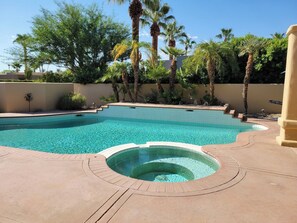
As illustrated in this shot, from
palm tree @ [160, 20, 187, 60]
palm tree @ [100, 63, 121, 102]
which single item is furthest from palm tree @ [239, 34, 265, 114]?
palm tree @ [160, 20, 187, 60]

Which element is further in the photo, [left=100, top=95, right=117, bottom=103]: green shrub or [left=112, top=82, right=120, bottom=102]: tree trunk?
[left=100, top=95, right=117, bottom=103]: green shrub

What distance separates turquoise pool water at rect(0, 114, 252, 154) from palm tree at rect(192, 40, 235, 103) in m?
4.36

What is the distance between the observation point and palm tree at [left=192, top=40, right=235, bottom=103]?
522 inches

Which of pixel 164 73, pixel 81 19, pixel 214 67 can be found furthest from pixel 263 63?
pixel 81 19

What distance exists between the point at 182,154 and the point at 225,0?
12289mm

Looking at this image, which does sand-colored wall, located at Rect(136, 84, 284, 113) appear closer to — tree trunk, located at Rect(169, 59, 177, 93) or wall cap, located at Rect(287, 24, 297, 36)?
tree trunk, located at Rect(169, 59, 177, 93)

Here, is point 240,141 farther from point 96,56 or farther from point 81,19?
point 81,19

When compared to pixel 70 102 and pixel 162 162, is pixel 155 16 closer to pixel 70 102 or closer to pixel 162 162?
pixel 70 102

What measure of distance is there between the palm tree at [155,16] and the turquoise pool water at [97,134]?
1376 cm

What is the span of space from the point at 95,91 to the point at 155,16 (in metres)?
11.0

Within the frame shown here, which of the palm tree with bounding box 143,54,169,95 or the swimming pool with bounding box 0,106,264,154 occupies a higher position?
the palm tree with bounding box 143,54,169,95

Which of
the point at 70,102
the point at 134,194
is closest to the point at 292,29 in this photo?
the point at 134,194

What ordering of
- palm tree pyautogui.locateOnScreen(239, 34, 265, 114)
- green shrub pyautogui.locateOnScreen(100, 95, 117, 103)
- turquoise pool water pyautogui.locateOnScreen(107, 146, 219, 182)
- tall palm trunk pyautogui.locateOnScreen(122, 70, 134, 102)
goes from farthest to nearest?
1. green shrub pyautogui.locateOnScreen(100, 95, 117, 103)
2. tall palm trunk pyautogui.locateOnScreen(122, 70, 134, 102)
3. palm tree pyautogui.locateOnScreen(239, 34, 265, 114)
4. turquoise pool water pyautogui.locateOnScreen(107, 146, 219, 182)

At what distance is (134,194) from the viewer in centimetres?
360
